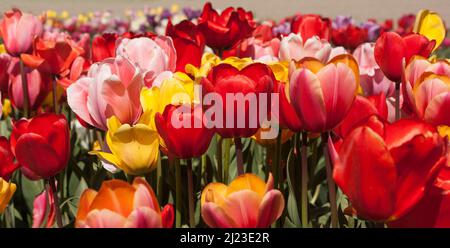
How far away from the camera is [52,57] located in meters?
1.72

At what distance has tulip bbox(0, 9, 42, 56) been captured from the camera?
1.88 meters

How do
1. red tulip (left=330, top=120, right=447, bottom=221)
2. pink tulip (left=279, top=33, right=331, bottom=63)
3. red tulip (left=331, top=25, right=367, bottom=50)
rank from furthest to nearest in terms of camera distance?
red tulip (left=331, top=25, right=367, bottom=50) → pink tulip (left=279, top=33, right=331, bottom=63) → red tulip (left=330, top=120, right=447, bottom=221)

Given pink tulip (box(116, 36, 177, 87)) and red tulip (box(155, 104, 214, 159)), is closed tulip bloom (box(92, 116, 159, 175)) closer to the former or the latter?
red tulip (box(155, 104, 214, 159))

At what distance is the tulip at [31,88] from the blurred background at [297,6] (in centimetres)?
877

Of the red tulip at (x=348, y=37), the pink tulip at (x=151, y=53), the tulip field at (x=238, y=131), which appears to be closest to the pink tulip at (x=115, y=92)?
the tulip field at (x=238, y=131)

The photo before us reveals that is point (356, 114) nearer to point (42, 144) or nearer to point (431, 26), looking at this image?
point (42, 144)

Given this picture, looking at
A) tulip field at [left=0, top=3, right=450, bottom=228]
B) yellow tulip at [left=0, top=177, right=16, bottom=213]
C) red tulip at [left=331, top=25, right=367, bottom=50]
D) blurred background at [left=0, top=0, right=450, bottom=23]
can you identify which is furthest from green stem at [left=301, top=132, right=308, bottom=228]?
blurred background at [left=0, top=0, right=450, bottom=23]

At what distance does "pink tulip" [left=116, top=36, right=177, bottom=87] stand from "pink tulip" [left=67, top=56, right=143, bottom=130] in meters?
0.12

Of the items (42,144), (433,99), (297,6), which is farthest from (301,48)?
(297,6)

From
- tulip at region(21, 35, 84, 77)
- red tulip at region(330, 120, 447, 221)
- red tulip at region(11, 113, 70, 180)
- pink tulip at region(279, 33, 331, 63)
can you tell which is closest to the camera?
red tulip at region(330, 120, 447, 221)

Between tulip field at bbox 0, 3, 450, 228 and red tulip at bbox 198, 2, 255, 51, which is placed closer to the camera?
tulip field at bbox 0, 3, 450, 228

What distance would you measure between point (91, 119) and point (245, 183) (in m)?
0.42

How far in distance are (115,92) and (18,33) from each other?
0.90 m
